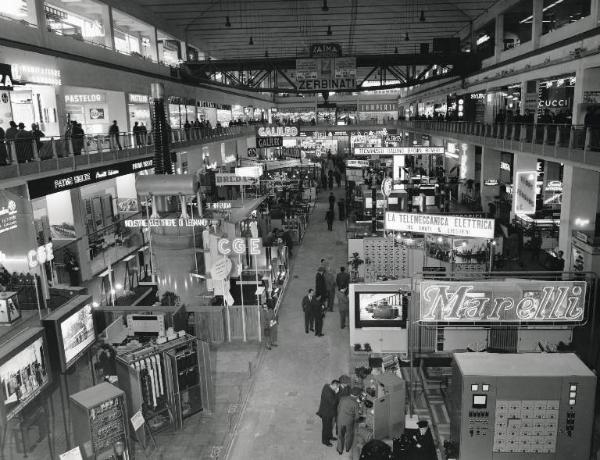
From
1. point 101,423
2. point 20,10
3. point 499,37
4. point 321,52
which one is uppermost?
point 20,10

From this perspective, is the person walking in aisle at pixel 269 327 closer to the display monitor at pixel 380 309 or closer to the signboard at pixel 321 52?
the display monitor at pixel 380 309

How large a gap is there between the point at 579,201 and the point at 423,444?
12.2 m

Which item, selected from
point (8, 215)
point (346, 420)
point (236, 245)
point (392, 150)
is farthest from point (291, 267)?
point (346, 420)

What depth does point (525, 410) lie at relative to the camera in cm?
777

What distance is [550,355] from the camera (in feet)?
27.2

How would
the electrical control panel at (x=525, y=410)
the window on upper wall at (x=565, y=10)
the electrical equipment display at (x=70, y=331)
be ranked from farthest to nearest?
the window on upper wall at (x=565, y=10) < the electrical equipment display at (x=70, y=331) < the electrical control panel at (x=525, y=410)

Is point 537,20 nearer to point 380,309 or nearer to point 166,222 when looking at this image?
point 380,309

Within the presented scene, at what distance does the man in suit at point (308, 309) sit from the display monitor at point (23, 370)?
6306 mm

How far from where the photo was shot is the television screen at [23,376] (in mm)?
7785

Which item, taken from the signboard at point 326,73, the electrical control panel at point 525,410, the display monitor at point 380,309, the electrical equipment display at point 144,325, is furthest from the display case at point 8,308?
the signboard at point 326,73

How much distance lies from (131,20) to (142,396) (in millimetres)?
24787

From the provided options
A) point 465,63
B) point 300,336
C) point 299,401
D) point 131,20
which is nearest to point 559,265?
point 300,336

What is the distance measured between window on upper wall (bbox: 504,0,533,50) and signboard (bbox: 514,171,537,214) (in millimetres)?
8600

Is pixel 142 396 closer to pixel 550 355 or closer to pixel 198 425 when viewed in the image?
pixel 198 425
